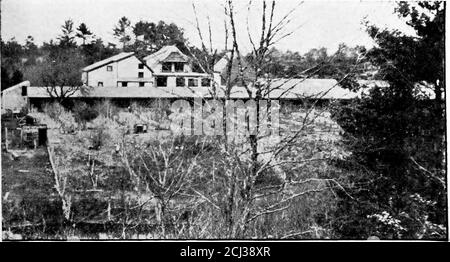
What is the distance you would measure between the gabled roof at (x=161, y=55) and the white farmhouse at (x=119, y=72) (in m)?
0.06

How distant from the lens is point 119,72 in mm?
4105

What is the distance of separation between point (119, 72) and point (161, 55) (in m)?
0.42

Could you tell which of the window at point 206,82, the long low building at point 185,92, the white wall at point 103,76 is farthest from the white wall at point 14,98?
the window at point 206,82

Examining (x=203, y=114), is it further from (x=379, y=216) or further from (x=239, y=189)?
(x=379, y=216)

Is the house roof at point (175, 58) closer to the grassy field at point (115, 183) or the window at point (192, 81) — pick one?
the window at point (192, 81)

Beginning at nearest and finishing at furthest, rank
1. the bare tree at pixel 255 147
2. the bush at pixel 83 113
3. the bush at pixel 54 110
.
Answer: the bare tree at pixel 255 147, the bush at pixel 54 110, the bush at pixel 83 113

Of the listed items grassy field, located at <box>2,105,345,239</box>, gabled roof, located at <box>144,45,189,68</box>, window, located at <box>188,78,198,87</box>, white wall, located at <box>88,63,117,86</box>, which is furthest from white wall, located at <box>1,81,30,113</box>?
window, located at <box>188,78,198,87</box>

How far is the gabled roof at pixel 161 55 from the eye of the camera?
13.4ft

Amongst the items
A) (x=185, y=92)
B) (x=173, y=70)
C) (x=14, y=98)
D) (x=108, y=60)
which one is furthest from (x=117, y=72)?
(x=14, y=98)

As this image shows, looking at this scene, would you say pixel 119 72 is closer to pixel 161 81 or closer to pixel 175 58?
pixel 161 81

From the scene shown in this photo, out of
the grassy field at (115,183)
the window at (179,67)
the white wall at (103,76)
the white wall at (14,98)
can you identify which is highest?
the window at (179,67)

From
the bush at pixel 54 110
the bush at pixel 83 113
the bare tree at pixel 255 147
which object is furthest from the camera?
the bush at pixel 83 113

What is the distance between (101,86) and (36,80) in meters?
0.60

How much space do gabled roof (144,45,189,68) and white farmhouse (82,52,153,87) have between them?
0.06 meters
